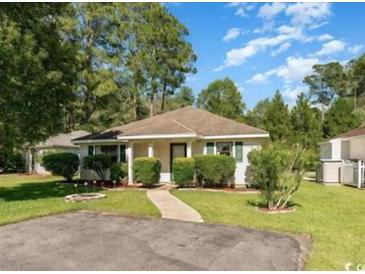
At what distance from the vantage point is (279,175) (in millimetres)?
10945

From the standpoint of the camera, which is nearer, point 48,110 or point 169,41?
point 48,110

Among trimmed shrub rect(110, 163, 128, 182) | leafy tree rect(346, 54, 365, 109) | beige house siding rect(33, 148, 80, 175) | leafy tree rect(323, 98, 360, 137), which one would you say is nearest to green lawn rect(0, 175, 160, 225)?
trimmed shrub rect(110, 163, 128, 182)

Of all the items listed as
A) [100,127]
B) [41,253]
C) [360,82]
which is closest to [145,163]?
[41,253]

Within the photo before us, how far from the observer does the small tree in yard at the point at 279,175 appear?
11000mm

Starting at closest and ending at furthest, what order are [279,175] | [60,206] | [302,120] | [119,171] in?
[279,175] < [60,206] < [119,171] < [302,120]

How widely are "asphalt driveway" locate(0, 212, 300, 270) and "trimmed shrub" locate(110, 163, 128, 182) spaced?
31.2 feet

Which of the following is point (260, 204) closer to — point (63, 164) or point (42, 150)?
point (63, 164)

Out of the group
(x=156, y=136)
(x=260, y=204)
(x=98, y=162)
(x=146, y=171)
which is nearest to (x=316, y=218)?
(x=260, y=204)

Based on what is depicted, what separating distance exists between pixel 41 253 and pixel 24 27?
10871 mm

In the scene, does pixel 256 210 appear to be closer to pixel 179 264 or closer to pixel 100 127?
pixel 179 264

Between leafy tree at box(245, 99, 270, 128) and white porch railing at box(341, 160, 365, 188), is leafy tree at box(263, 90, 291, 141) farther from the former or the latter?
leafy tree at box(245, 99, 270, 128)

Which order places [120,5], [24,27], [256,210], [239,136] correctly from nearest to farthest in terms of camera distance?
[256,210], [24,27], [239,136], [120,5]

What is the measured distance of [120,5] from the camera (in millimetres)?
39250

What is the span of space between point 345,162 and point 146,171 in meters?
11.4
